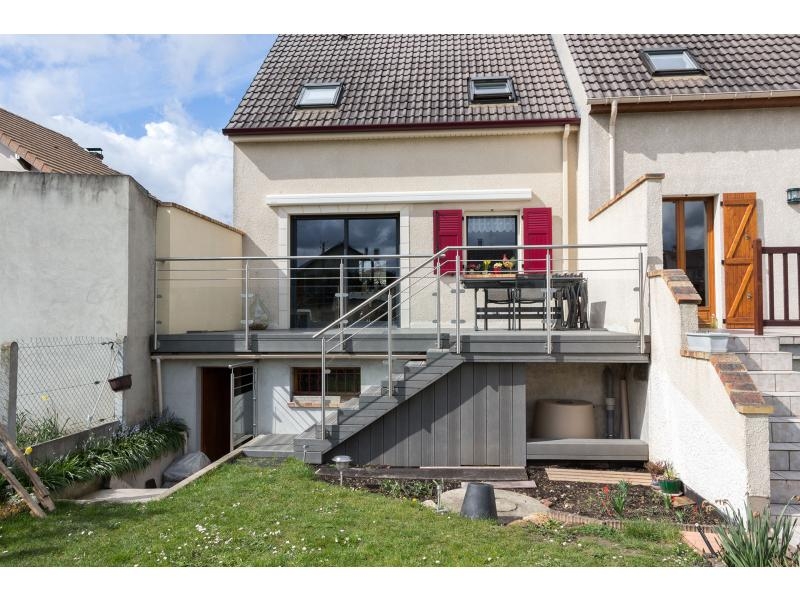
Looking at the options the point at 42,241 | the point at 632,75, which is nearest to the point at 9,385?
the point at 42,241

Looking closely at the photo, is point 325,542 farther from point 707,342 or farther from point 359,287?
point 359,287

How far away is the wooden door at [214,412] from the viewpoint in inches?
339

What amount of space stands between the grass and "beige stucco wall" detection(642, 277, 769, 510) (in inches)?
35.3

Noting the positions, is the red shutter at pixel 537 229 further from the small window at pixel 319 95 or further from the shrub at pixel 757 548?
the shrub at pixel 757 548

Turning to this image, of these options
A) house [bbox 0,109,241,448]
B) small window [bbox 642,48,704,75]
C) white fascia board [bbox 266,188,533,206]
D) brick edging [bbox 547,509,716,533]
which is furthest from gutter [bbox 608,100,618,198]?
house [bbox 0,109,241,448]

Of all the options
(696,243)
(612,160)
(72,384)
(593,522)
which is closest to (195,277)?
(72,384)

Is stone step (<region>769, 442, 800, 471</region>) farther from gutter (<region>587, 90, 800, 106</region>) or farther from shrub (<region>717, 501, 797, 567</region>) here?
gutter (<region>587, 90, 800, 106</region>)

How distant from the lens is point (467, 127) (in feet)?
33.1

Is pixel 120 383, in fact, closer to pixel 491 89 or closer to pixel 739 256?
pixel 491 89

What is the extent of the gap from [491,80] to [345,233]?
4.17 m

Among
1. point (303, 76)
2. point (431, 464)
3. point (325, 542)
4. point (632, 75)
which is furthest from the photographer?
point (303, 76)

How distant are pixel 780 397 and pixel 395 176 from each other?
22.6 ft

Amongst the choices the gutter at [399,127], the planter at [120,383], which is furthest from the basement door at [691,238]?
the planter at [120,383]

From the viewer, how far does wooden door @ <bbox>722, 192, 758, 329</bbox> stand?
8.62m
